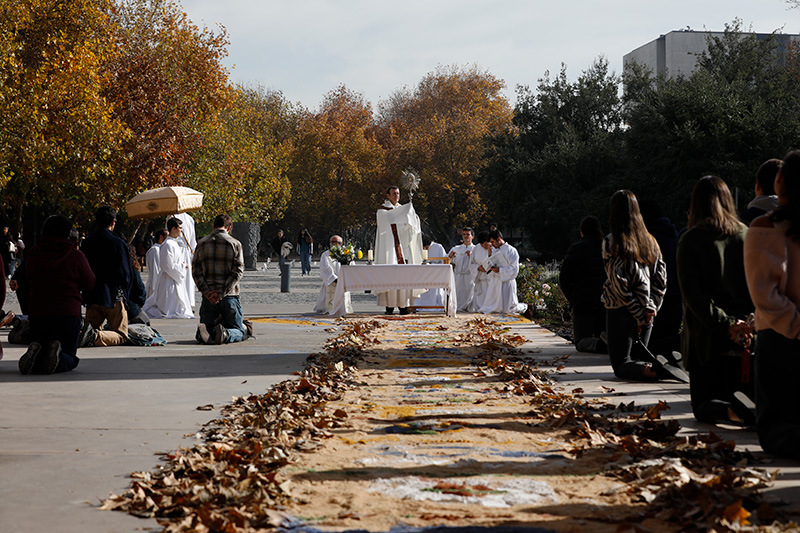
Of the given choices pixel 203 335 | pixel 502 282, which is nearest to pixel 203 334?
pixel 203 335

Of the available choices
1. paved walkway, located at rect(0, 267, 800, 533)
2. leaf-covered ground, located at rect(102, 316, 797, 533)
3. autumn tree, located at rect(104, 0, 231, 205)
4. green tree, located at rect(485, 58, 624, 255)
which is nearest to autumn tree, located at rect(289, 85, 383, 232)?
green tree, located at rect(485, 58, 624, 255)

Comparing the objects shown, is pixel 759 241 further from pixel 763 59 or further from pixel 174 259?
pixel 763 59

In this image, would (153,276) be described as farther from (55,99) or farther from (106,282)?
(55,99)

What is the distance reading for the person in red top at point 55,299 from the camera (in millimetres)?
10352

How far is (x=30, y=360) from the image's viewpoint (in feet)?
33.9

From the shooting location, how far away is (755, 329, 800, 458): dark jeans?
5785mm

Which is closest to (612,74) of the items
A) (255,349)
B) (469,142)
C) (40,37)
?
(469,142)

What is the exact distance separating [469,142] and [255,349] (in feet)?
175

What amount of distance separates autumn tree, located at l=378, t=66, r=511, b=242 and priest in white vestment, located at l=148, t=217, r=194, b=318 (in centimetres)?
3689

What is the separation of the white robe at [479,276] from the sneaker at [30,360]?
507 inches

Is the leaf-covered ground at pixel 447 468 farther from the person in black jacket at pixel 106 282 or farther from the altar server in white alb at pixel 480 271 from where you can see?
the altar server in white alb at pixel 480 271

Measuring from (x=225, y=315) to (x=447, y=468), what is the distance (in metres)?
9.38

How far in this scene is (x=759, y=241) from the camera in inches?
230

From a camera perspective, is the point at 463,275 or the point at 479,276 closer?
the point at 479,276
